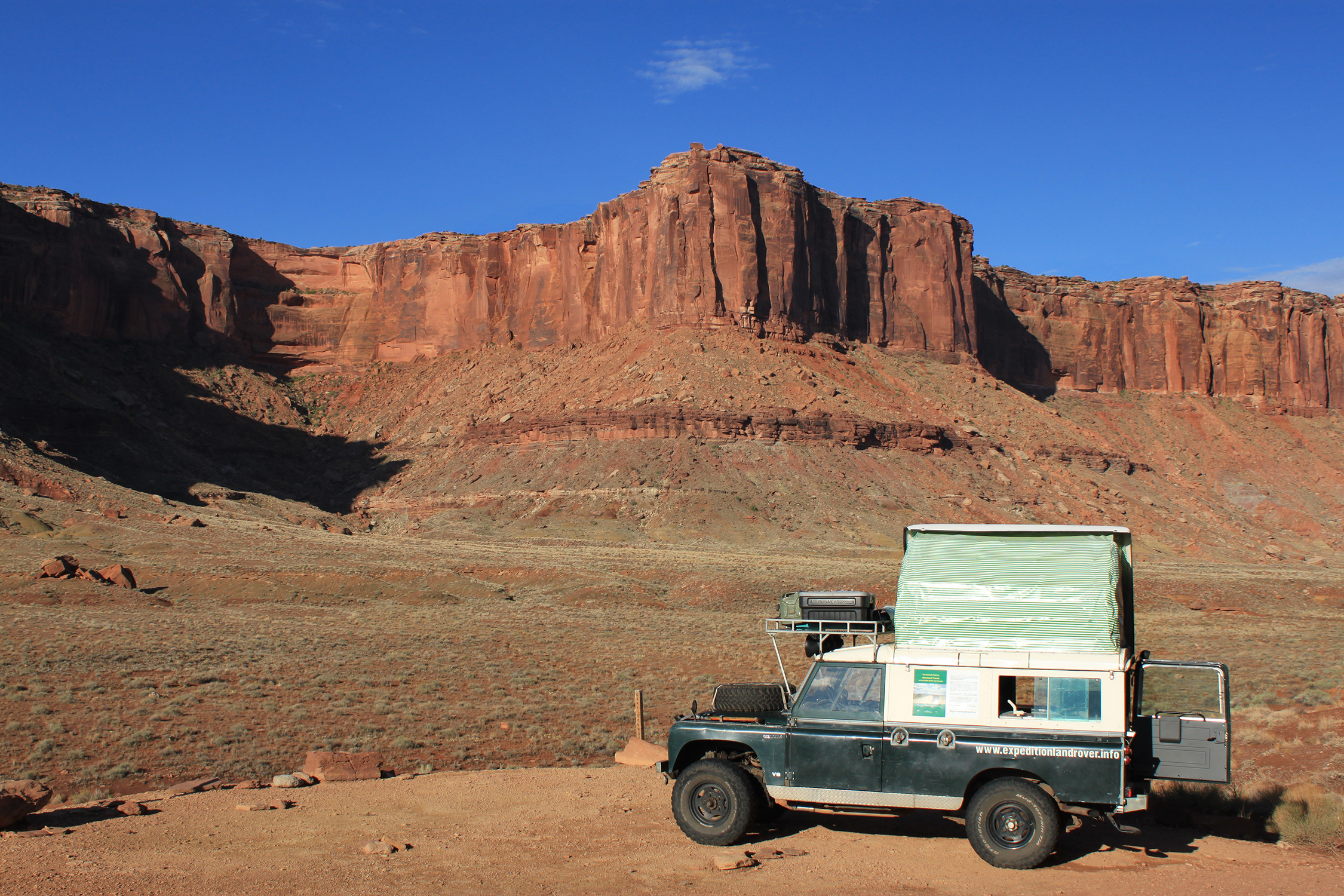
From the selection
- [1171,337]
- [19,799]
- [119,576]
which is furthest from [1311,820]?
[1171,337]

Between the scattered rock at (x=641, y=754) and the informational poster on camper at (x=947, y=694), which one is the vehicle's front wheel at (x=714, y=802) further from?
the scattered rock at (x=641, y=754)

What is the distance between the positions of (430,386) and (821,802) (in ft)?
248

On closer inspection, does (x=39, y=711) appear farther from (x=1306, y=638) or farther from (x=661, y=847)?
(x=1306, y=638)

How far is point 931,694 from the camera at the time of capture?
8555 mm

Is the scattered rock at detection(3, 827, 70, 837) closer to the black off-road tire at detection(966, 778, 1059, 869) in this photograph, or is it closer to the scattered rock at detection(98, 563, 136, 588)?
the black off-road tire at detection(966, 778, 1059, 869)

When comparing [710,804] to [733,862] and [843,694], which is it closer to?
[733,862]

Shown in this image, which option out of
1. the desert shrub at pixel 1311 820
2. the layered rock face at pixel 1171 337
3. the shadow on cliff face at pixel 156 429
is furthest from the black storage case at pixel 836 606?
the layered rock face at pixel 1171 337

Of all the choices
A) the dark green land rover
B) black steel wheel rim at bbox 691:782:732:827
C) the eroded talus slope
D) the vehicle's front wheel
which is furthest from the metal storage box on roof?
the eroded talus slope

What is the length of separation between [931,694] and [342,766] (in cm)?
652

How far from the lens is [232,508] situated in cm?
5238

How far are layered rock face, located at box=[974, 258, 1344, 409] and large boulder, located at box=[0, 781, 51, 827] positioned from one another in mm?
88436

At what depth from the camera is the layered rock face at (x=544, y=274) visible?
67.7 meters

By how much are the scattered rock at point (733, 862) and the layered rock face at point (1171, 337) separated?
8734cm

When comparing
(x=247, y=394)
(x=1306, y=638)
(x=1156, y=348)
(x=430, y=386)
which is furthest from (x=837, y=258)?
(x=1306, y=638)
